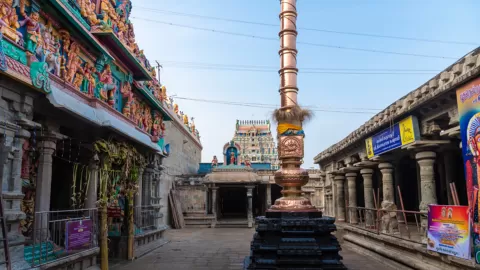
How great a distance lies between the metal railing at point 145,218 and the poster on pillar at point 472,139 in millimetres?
9213

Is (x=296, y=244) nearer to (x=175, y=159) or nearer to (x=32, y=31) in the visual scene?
(x=32, y=31)

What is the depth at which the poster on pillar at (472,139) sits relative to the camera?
21.3 feet

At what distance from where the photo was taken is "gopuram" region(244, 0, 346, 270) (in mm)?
5977

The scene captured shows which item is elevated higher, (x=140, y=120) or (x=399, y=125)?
(x=140, y=120)

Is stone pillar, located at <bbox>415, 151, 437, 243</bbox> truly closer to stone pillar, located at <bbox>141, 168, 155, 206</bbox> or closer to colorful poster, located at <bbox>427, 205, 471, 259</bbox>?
colorful poster, located at <bbox>427, 205, 471, 259</bbox>

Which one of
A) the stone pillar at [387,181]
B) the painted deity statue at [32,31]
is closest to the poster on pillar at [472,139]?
the stone pillar at [387,181]

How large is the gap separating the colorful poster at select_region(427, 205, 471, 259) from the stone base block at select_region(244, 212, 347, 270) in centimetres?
245

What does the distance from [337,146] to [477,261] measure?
974 centimetres

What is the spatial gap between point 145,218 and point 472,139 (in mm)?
10446

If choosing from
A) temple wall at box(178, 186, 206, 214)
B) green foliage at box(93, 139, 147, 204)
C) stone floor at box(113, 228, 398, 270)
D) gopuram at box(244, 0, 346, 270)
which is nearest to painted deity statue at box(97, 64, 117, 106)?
green foliage at box(93, 139, 147, 204)

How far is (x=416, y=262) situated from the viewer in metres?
8.44

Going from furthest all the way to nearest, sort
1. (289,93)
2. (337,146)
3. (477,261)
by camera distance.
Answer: (337,146) → (289,93) → (477,261)

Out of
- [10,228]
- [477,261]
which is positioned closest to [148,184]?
[10,228]

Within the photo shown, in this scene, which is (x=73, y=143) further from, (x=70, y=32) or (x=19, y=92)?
(x=19, y=92)
